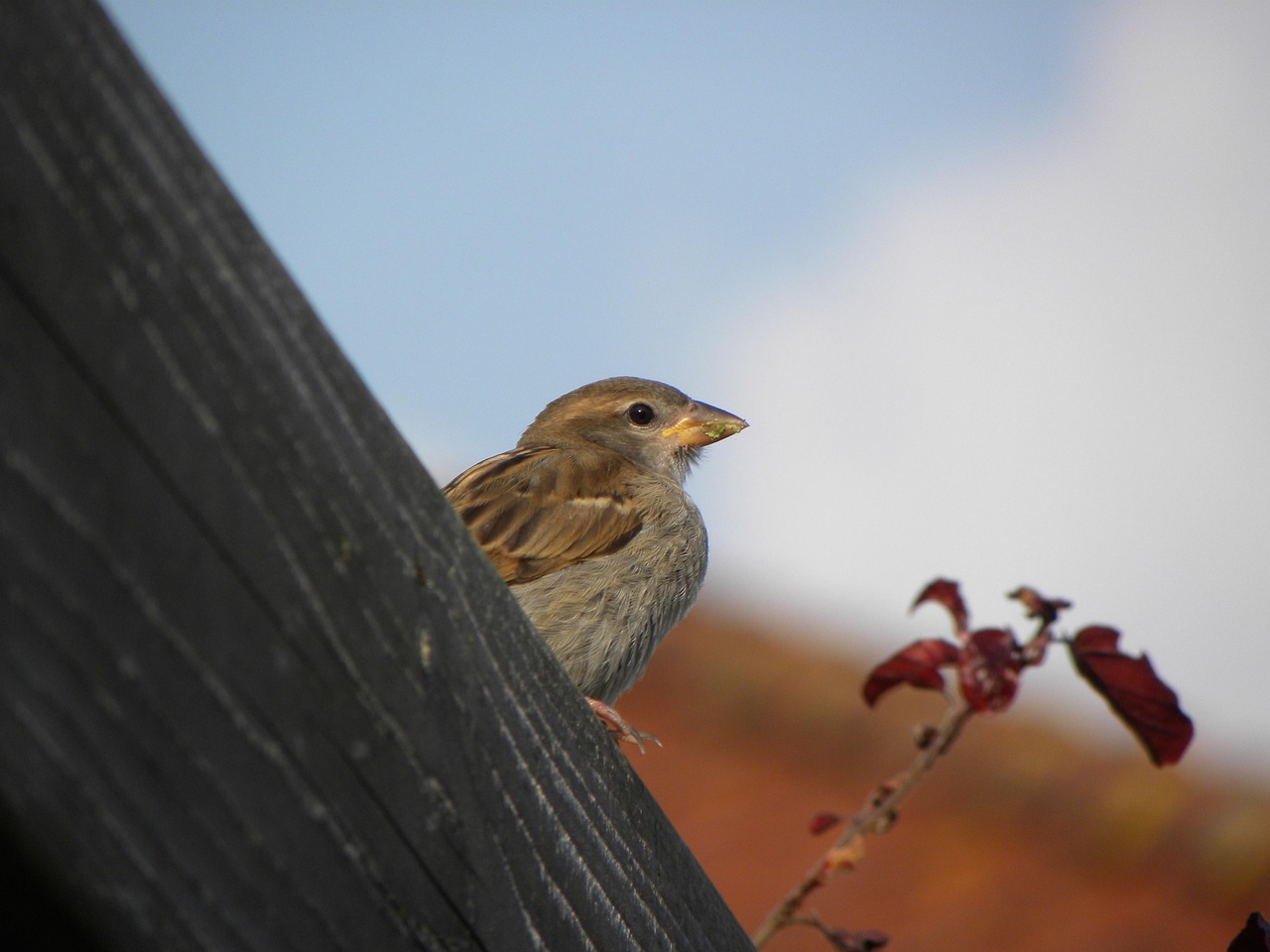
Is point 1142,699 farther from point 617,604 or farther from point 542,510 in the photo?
point 542,510

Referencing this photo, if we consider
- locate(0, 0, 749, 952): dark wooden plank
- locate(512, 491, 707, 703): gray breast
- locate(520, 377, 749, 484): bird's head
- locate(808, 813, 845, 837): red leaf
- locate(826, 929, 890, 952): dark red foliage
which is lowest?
locate(826, 929, 890, 952): dark red foliage

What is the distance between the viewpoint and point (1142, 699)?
188 cm

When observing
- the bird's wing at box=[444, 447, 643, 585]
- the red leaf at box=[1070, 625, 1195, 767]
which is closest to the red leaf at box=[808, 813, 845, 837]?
the red leaf at box=[1070, 625, 1195, 767]

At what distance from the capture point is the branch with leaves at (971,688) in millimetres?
1879

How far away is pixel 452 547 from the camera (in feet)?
3.48

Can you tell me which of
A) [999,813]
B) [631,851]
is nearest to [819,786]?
[999,813]

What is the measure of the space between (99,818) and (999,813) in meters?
5.64

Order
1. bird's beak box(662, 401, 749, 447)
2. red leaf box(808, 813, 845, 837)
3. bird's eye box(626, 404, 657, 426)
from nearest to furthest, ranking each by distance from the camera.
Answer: red leaf box(808, 813, 845, 837)
bird's beak box(662, 401, 749, 447)
bird's eye box(626, 404, 657, 426)

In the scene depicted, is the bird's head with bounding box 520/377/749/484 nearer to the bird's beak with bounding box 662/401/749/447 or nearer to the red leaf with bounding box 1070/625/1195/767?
the bird's beak with bounding box 662/401/749/447

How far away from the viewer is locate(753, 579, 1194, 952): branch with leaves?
1.88 meters

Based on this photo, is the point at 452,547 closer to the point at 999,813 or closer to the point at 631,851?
the point at 631,851

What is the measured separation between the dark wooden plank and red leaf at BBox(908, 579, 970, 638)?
119 centimetres

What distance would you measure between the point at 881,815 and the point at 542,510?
153 cm

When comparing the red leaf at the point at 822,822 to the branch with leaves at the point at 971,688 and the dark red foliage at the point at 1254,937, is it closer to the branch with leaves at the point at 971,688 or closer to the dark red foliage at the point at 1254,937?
the branch with leaves at the point at 971,688
